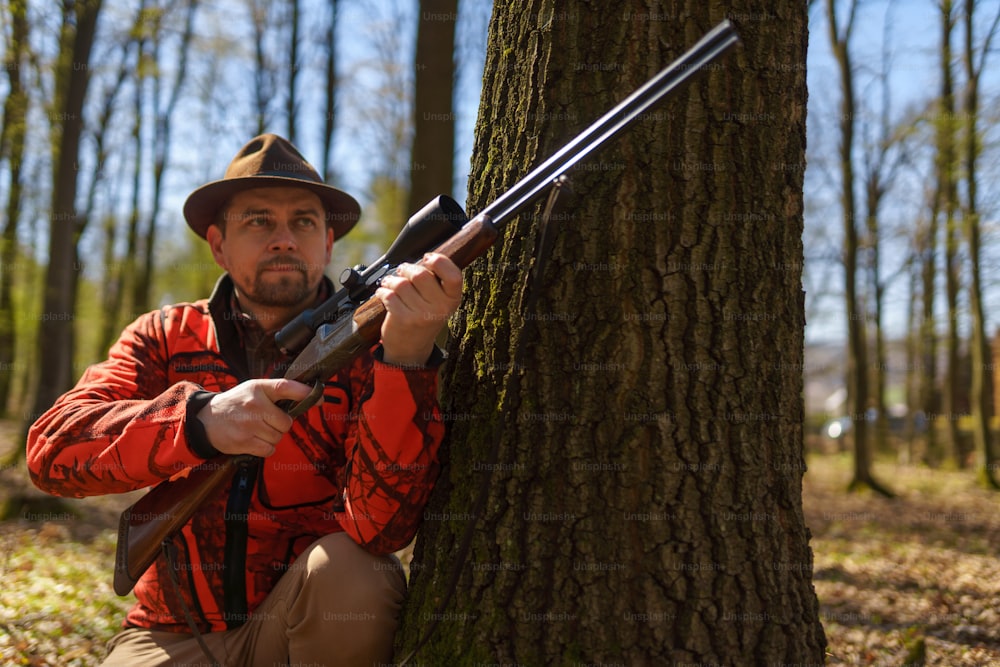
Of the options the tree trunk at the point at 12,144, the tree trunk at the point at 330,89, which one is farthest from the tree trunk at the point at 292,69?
the tree trunk at the point at 12,144

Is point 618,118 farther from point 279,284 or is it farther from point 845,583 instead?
point 845,583

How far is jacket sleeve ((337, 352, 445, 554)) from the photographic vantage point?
2.50m

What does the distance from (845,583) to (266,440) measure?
19.7ft

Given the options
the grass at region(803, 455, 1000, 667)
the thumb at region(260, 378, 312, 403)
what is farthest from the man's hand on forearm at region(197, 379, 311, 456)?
the grass at region(803, 455, 1000, 667)

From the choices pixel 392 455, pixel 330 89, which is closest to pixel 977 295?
pixel 330 89

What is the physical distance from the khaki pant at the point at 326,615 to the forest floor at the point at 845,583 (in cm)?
177

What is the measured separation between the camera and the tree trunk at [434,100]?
8.09 metres

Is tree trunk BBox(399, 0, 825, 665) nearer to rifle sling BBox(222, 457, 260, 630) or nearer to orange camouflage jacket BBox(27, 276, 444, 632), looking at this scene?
orange camouflage jacket BBox(27, 276, 444, 632)

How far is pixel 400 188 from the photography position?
68.0 feet

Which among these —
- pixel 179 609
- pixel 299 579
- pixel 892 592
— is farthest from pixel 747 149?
pixel 892 592

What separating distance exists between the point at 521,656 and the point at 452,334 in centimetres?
121

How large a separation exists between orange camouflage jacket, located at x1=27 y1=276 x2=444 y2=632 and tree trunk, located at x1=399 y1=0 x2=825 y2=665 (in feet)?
0.82

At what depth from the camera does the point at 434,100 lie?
8227mm

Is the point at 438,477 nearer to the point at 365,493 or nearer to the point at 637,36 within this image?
the point at 365,493
